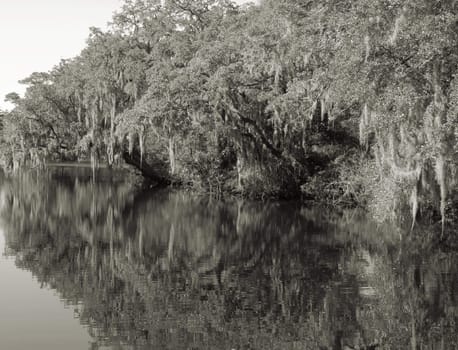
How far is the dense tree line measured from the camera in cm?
1248

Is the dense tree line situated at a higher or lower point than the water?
higher

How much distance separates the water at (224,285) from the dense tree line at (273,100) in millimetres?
1862

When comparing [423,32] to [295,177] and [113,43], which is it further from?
[113,43]

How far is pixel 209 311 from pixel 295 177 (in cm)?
1686

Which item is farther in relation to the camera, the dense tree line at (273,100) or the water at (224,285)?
the dense tree line at (273,100)

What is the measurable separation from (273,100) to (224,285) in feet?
39.9

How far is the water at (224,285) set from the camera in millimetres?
8727

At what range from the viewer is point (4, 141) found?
37875 mm

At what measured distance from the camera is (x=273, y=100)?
22.4 m

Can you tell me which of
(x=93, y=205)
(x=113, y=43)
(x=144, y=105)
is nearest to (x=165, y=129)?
(x=144, y=105)

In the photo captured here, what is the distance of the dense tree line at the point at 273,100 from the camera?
12.5 metres

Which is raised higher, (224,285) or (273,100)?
(273,100)

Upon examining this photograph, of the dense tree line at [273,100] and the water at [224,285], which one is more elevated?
the dense tree line at [273,100]

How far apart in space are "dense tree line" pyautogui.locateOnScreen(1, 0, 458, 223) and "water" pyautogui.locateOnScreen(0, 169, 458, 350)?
186 centimetres
